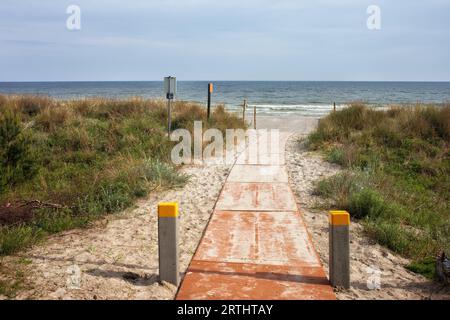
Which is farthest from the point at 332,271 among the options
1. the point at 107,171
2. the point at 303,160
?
the point at 303,160

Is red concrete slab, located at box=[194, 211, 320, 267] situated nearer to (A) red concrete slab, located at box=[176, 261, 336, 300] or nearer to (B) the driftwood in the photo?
(A) red concrete slab, located at box=[176, 261, 336, 300]

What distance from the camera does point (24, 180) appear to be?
8.31 metres

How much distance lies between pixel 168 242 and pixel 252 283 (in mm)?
911

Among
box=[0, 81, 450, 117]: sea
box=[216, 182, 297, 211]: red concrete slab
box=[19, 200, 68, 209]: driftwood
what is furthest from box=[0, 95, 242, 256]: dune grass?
box=[0, 81, 450, 117]: sea

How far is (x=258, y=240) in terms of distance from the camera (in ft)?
16.4

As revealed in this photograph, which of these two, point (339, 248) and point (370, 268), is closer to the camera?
point (339, 248)

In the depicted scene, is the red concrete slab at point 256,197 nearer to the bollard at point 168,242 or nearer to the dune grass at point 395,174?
the dune grass at point 395,174

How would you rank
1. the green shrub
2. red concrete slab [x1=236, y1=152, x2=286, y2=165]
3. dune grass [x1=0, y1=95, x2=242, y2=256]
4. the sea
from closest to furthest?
dune grass [x1=0, y1=95, x2=242, y2=256] → the green shrub → red concrete slab [x1=236, y1=152, x2=286, y2=165] → the sea

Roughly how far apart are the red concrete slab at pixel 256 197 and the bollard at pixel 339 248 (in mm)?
2402

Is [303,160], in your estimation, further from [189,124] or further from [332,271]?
[332,271]

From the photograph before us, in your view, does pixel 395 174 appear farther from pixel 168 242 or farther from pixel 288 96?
pixel 288 96

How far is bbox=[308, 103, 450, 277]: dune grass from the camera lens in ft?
18.2

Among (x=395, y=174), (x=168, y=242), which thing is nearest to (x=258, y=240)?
(x=168, y=242)

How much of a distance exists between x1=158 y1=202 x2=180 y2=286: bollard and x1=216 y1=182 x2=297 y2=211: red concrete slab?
96.4 inches
